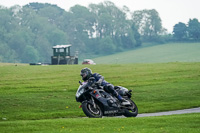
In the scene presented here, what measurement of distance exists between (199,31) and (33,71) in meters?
127

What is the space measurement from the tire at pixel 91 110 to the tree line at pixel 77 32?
134808mm

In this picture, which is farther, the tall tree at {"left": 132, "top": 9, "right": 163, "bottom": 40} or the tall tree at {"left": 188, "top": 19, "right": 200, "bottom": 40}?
the tall tree at {"left": 132, "top": 9, "right": 163, "bottom": 40}

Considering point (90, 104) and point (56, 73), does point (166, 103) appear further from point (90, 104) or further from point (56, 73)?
point (56, 73)

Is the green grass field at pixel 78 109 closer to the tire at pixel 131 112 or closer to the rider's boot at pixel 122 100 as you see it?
the tire at pixel 131 112

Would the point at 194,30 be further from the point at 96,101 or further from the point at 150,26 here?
the point at 96,101

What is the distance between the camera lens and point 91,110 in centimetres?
1861

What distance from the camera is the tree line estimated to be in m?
160

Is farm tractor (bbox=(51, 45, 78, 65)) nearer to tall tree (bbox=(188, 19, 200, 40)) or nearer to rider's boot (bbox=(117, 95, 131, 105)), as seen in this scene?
rider's boot (bbox=(117, 95, 131, 105))

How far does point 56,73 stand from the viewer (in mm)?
54188

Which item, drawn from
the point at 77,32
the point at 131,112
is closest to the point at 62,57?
the point at 131,112

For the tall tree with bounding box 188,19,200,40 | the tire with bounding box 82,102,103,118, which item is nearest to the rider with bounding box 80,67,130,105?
the tire with bounding box 82,102,103,118

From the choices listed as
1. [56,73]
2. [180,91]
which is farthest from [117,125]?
[56,73]

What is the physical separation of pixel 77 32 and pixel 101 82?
556ft

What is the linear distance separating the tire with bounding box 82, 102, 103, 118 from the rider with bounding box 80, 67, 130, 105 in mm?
981
